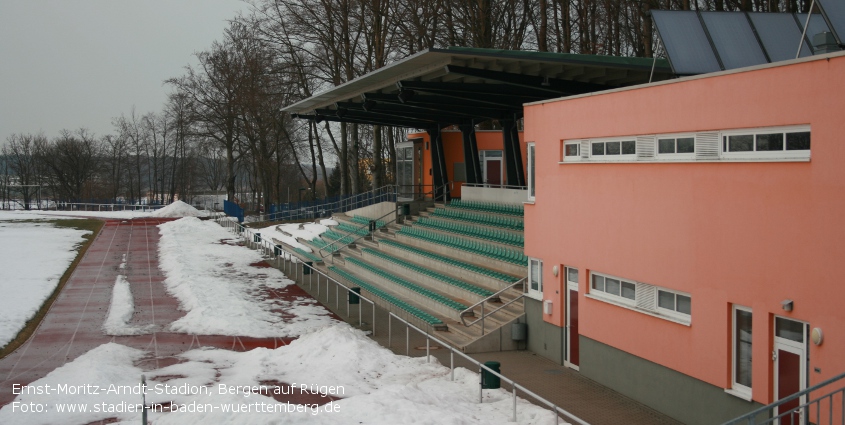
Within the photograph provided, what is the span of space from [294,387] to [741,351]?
7.11 meters

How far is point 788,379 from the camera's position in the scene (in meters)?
8.61

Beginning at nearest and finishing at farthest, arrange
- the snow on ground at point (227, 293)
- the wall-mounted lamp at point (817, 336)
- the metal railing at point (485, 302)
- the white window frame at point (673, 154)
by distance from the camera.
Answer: the wall-mounted lamp at point (817, 336)
the white window frame at point (673, 154)
the metal railing at point (485, 302)
the snow on ground at point (227, 293)

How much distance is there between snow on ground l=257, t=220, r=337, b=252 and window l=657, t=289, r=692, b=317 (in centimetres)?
2402

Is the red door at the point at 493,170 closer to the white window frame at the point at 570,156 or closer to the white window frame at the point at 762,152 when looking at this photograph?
the white window frame at the point at 570,156

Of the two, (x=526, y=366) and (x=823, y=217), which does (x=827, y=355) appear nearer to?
(x=823, y=217)

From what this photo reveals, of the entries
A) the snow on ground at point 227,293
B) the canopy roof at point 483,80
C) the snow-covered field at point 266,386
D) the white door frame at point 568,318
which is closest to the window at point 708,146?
the canopy roof at point 483,80

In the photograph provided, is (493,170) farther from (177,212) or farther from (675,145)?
(177,212)

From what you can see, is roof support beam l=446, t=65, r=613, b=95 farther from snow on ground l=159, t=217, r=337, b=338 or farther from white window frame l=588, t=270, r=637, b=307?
snow on ground l=159, t=217, r=337, b=338

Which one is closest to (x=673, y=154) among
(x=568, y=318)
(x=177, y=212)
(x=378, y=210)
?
(x=568, y=318)

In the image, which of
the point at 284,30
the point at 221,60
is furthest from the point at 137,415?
the point at 221,60

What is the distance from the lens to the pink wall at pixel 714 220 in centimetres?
809

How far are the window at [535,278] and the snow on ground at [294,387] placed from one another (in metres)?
2.93

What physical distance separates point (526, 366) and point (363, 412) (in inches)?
215

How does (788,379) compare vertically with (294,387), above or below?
above
